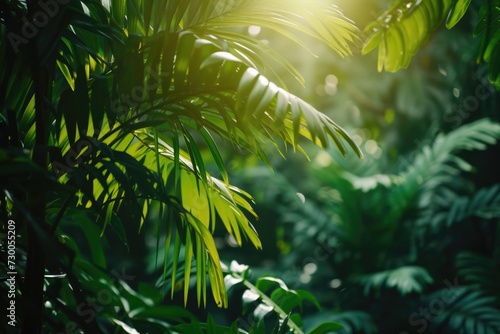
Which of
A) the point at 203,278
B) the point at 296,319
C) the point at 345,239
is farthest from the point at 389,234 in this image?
the point at 203,278

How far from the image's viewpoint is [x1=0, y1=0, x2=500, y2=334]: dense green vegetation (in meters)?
0.87

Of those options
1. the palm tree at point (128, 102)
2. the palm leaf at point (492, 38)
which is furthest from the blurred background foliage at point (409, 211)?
the palm tree at point (128, 102)

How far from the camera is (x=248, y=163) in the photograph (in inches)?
163

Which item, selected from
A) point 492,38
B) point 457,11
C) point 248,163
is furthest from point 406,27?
point 248,163

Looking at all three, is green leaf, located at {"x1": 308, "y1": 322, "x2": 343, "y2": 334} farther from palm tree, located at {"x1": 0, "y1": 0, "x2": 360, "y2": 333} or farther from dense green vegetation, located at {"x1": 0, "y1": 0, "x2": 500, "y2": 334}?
palm tree, located at {"x1": 0, "y1": 0, "x2": 360, "y2": 333}

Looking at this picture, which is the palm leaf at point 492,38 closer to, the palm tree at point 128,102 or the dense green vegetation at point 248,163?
the dense green vegetation at point 248,163

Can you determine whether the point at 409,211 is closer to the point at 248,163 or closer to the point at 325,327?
the point at 325,327

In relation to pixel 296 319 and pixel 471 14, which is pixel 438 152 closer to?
pixel 471 14

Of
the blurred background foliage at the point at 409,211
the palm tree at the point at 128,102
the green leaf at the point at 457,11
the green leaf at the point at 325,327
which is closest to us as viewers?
the palm tree at the point at 128,102

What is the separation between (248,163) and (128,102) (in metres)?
3.20

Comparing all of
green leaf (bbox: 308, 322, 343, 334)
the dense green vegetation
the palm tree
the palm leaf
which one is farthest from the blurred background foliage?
the palm tree

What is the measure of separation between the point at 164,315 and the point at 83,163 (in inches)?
22.0

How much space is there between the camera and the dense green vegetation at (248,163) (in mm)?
875

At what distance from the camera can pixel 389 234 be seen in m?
2.65
